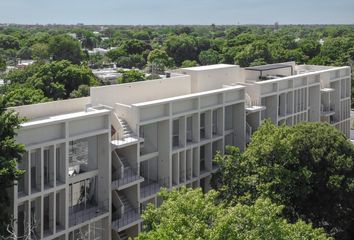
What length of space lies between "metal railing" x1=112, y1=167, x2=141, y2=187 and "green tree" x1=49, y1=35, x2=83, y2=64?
304 ft

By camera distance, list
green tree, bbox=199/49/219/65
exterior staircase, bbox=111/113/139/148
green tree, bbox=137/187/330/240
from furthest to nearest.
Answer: green tree, bbox=199/49/219/65
exterior staircase, bbox=111/113/139/148
green tree, bbox=137/187/330/240

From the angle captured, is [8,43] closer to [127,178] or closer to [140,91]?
[140,91]

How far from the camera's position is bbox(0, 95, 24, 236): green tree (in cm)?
2170

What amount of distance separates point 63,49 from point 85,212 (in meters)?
96.8

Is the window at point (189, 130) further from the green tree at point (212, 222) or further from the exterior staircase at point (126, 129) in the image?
the green tree at point (212, 222)

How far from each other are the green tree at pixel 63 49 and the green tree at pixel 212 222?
4020 inches

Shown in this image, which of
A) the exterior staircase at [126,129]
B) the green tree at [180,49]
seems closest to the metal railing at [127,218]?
the exterior staircase at [126,129]

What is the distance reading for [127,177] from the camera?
31.6 m

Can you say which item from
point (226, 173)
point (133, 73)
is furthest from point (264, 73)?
point (133, 73)

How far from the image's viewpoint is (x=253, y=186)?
31984mm

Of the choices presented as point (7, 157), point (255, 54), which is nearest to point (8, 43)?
point (255, 54)

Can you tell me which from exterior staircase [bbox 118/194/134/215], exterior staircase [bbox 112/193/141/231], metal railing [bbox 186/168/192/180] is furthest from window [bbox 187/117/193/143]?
exterior staircase [bbox 112/193/141/231]

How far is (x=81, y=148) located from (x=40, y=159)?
13.1 ft

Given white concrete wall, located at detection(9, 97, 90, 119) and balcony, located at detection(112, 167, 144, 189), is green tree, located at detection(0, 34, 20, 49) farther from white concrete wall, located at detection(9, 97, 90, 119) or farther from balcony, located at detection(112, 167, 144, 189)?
balcony, located at detection(112, 167, 144, 189)
